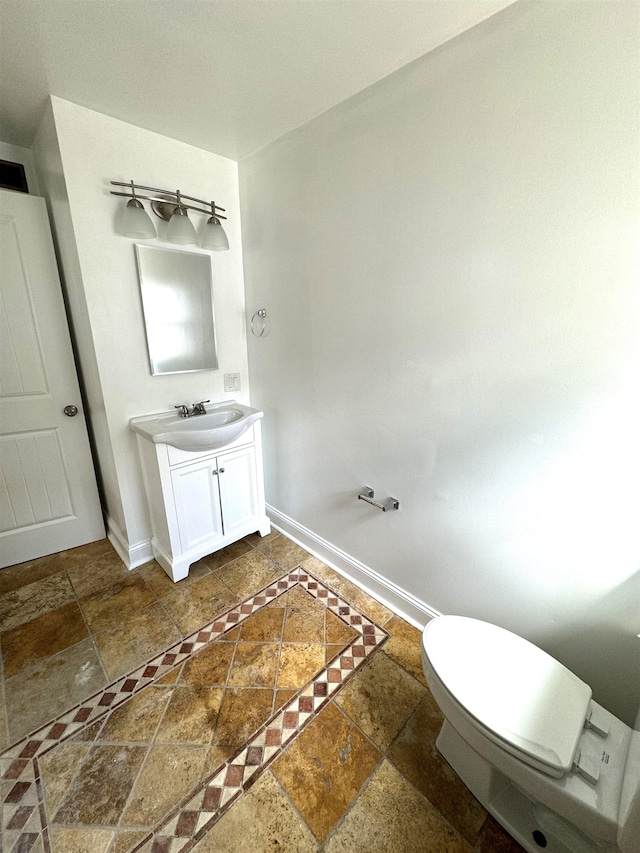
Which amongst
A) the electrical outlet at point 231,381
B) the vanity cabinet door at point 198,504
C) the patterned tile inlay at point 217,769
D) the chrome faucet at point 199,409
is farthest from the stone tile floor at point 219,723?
the electrical outlet at point 231,381

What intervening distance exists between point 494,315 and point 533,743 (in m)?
1.23

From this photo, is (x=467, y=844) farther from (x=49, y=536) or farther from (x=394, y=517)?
(x=49, y=536)

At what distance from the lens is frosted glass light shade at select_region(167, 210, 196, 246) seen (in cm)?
171

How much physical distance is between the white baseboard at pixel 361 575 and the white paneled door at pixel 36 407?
1327 millimetres

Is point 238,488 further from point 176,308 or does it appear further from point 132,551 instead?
point 176,308

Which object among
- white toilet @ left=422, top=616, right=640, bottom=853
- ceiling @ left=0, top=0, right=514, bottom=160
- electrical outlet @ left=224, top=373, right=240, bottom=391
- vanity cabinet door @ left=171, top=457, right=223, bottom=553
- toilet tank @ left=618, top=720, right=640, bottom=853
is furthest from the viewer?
electrical outlet @ left=224, top=373, right=240, bottom=391

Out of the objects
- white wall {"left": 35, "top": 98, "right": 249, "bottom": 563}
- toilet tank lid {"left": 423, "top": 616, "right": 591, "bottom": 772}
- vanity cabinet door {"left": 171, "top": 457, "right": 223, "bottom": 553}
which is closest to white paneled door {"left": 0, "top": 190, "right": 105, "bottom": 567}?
white wall {"left": 35, "top": 98, "right": 249, "bottom": 563}

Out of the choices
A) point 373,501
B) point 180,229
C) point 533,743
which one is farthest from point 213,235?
point 533,743

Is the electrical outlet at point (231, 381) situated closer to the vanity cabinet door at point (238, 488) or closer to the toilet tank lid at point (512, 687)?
the vanity cabinet door at point (238, 488)

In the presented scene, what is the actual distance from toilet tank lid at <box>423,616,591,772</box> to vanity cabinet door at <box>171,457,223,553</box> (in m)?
1.32

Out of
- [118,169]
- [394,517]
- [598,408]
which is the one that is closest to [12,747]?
[394,517]

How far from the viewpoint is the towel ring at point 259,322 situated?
2.06 metres

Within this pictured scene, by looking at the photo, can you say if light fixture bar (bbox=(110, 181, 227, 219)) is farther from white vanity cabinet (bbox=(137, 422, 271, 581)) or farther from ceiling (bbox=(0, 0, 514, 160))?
white vanity cabinet (bbox=(137, 422, 271, 581))

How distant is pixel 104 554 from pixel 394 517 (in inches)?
72.5
